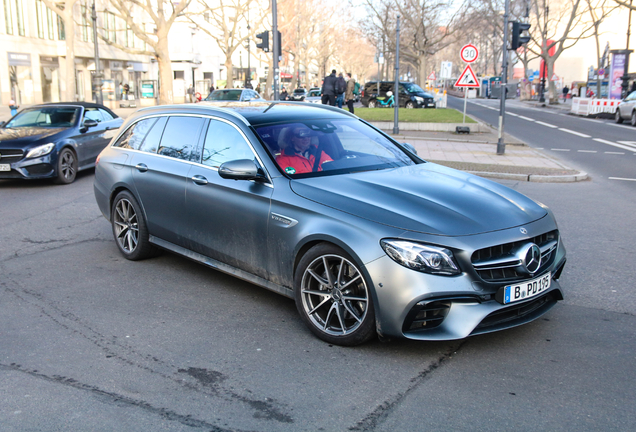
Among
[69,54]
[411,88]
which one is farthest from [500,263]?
[411,88]

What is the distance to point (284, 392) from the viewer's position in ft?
11.6

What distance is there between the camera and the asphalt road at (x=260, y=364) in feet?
10.7

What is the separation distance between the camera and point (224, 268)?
16.9 ft

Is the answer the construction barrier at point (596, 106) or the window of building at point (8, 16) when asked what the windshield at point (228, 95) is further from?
the window of building at point (8, 16)

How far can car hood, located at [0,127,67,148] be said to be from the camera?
36.3ft

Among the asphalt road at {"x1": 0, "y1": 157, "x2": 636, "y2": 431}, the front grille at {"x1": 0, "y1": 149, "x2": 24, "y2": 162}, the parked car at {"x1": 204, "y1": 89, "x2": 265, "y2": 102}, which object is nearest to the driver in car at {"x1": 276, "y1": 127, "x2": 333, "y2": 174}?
the asphalt road at {"x1": 0, "y1": 157, "x2": 636, "y2": 431}

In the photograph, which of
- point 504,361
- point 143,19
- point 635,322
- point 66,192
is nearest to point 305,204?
point 504,361

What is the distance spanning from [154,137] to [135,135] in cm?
44

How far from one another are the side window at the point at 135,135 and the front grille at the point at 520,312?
3945mm

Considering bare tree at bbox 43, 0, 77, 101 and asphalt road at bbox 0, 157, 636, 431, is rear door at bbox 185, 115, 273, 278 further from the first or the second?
bare tree at bbox 43, 0, 77, 101

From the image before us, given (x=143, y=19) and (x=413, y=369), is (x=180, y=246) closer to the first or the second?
(x=413, y=369)

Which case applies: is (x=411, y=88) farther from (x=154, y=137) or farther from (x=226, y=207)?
(x=226, y=207)

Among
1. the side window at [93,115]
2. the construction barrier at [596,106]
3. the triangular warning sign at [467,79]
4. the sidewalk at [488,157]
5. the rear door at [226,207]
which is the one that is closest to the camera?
the rear door at [226,207]

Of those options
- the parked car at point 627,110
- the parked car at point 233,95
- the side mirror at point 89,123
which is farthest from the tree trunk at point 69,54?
the parked car at point 627,110
